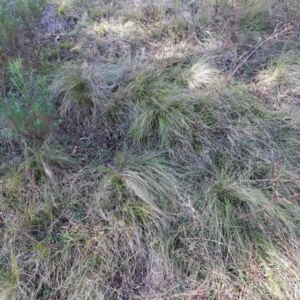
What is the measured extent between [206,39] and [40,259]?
293 centimetres

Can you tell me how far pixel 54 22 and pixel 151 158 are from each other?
7.82ft

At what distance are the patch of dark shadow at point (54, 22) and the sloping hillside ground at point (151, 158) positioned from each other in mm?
Answer: 25

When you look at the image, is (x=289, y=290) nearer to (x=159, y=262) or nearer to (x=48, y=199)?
(x=159, y=262)

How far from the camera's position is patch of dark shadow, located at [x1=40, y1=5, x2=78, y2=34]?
3.61 metres

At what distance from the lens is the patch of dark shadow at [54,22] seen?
361 centimetres

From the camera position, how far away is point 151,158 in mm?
2506

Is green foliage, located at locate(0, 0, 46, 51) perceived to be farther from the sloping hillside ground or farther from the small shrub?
the small shrub

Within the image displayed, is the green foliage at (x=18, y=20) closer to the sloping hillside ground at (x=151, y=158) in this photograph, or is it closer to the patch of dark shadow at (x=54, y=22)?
the sloping hillside ground at (x=151, y=158)

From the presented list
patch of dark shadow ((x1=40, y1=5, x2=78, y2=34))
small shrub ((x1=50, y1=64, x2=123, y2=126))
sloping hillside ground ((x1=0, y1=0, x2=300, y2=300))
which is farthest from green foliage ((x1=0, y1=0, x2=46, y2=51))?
patch of dark shadow ((x1=40, y1=5, x2=78, y2=34))

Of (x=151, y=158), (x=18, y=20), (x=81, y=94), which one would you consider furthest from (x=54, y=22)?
(x=151, y=158)

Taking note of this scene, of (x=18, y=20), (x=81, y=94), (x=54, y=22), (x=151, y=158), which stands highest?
(x=18, y=20)

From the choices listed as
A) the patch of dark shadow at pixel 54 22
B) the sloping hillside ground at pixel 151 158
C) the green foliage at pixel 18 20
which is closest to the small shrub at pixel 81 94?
the sloping hillside ground at pixel 151 158

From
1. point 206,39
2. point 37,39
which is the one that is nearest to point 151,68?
point 206,39

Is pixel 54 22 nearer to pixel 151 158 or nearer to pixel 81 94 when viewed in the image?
pixel 81 94
